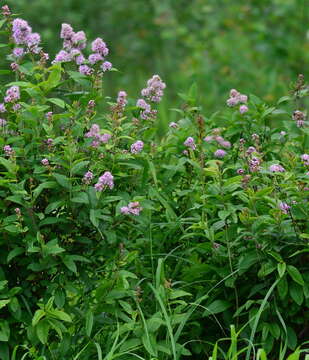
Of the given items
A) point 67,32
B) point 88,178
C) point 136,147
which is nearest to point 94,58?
point 67,32

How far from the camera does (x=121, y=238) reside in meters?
2.74

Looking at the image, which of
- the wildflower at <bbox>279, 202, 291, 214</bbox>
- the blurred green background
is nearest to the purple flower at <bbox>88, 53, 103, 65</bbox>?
the wildflower at <bbox>279, 202, 291, 214</bbox>

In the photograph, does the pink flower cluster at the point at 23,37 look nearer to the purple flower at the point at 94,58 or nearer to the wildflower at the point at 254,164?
the purple flower at the point at 94,58

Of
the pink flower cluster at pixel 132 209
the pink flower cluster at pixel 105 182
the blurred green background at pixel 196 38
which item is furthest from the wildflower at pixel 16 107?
the blurred green background at pixel 196 38

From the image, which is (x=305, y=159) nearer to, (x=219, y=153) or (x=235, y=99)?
(x=219, y=153)

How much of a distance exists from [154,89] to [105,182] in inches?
21.9

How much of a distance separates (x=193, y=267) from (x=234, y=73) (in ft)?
14.8

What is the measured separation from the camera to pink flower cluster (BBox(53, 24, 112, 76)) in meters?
2.80

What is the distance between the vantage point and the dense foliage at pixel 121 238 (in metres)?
2.56

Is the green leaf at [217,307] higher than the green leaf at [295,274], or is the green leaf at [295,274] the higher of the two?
the green leaf at [295,274]

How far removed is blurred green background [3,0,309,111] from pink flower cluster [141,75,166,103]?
3.46 meters

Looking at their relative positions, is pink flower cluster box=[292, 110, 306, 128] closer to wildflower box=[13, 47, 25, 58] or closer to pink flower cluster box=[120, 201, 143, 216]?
pink flower cluster box=[120, 201, 143, 216]

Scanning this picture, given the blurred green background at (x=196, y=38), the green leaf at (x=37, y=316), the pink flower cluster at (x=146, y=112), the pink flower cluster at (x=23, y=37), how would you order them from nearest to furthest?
the green leaf at (x=37, y=316) → the pink flower cluster at (x=23, y=37) → the pink flower cluster at (x=146, y=112) → the blurred green background at (x=196, y=38)

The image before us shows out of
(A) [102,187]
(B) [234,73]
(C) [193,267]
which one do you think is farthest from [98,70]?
(B) [234,73]
